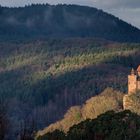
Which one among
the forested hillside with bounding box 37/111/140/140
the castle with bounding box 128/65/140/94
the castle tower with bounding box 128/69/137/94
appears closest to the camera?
the forested hillside with bounding box 37/111/140/140

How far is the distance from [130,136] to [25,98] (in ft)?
528

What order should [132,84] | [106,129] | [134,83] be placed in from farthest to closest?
[132,84] → [134,83] → [106,129]

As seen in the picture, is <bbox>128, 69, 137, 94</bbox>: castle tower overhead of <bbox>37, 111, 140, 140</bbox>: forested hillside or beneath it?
beneath

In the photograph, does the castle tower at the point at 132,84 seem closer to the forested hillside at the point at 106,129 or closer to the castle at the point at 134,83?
the castle at the point at 134,83

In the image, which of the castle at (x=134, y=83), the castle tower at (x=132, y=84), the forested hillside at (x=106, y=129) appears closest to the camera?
the forested hillside at (x=106, y=129)

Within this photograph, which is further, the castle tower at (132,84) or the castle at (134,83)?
the castle tower at (132,84)

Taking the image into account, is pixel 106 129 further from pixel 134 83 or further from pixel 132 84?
pixel 132 84

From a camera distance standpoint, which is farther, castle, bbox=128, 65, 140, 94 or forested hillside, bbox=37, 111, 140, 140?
castle, bbox=128, 65, 140, 94

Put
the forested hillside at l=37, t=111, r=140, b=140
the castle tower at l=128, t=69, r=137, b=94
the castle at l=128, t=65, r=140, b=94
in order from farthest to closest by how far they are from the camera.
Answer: the castle tower at l=128, t=69, r=137, b=94
the castle at l=128, t=65, r=140, b=94
the forested hillside at l=37, t=111, r=140, b=140

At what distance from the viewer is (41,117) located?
15875 centimetres

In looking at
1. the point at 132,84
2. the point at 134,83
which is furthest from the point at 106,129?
the point at 132,84

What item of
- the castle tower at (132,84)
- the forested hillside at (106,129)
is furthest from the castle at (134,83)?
the forested hillside at (106,129)

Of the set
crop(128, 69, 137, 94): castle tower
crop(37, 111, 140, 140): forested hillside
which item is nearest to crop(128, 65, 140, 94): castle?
crop(128, 69, 137, 94): castle tower

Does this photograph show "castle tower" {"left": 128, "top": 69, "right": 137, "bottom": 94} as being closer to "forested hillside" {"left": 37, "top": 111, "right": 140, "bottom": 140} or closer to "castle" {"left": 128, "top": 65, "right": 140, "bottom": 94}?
"castle" {"left": 128, "top": 65, "right": 140, "bottom": 94}
